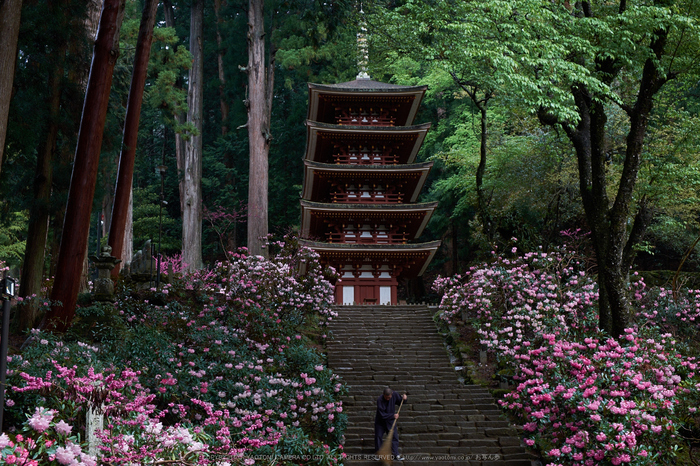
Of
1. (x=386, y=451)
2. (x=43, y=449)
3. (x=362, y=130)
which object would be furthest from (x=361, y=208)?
(x=43, y=449)

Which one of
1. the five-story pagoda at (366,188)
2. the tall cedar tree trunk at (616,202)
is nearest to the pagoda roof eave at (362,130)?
the five-story pagoda at (366,188)

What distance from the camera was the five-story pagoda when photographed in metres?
21.1

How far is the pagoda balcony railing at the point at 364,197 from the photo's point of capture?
2259 centimetres

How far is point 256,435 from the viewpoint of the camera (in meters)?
8.01

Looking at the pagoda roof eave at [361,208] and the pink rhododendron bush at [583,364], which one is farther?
the pagoda roof eave at [361,208]

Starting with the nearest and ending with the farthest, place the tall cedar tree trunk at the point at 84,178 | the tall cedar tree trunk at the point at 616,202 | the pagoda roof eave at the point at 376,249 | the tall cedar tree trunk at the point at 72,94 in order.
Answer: the tall cedar tree trunk at the point at 84,178 < the tall cedar tree trunk at the point at 616,202 < the tall cedar tree trunk at the point at 72,94 < the pagoda roof eave at the point at 376,249

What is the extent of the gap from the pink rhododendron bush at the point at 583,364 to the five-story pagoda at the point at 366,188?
20.2ft

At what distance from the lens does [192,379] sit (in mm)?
8938

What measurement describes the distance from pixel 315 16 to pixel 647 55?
35.1 feet

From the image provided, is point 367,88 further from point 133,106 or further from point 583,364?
point 583,364

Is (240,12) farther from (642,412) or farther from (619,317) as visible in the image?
(642,412)

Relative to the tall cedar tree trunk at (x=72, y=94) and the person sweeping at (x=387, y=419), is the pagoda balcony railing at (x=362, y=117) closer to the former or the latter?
the tall cedar tree trunk at (x=72, y=94)

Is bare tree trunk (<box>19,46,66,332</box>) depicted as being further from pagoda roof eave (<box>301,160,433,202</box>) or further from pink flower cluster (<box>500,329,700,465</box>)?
pagoda roof eave (<box>301,160,433,202</box>)

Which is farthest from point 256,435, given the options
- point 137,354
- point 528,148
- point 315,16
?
point 528,148
